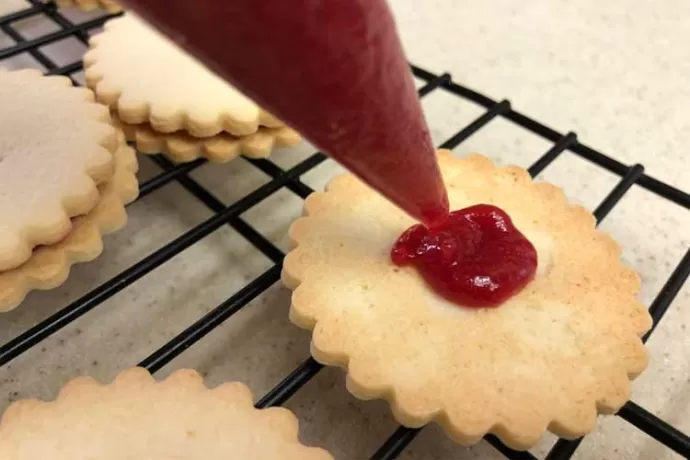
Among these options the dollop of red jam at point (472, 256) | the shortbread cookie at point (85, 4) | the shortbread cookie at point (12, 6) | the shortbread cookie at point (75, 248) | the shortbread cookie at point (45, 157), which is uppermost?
the dollop of red jam at point (472, 256)

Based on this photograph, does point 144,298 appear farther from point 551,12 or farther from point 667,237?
point 551,12

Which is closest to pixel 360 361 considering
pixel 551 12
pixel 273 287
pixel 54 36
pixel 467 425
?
pixel 467 425

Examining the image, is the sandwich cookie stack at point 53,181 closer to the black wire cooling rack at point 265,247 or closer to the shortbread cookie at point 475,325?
the black wire cooling rack at point 265,247

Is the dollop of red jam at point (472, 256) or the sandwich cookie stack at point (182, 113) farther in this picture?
the sandwich cookie stack at point (182, 113)

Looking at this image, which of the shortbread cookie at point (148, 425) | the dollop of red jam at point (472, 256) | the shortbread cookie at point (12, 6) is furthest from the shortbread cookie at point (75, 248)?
the shortbread cookie at point (12, 6)

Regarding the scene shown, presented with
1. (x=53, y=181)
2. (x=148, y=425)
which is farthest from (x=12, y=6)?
(x=148, y=425)

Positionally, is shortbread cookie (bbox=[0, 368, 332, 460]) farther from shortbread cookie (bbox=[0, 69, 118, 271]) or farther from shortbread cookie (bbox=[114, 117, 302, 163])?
shortbread cookie (bbox=[114, 117, 302, 163])

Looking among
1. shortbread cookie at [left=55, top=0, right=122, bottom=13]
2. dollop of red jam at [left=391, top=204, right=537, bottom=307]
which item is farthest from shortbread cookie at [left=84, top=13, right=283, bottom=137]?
dollop of red jam at [left=391, top=204, right=537, bottom=307]
